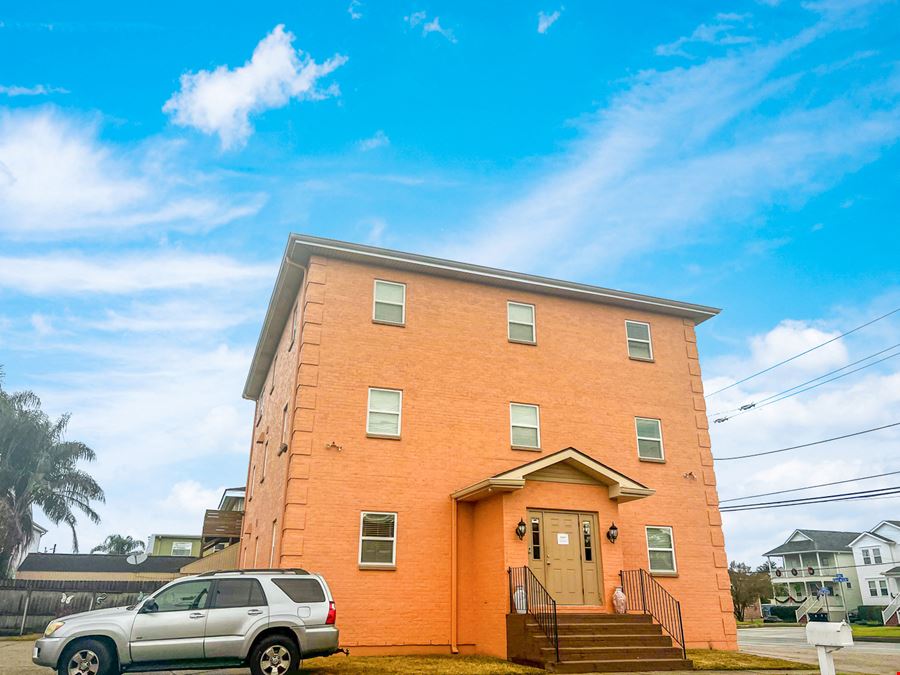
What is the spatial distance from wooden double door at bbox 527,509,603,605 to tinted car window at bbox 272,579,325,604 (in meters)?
5.66

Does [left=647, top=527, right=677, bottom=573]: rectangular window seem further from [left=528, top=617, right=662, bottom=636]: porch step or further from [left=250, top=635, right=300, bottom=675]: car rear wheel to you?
[left=250, top=635, right=300, bottom=675]: car rear wheel

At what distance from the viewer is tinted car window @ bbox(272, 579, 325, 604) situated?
38.2 feet

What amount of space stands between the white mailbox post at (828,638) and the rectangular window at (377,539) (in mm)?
10112

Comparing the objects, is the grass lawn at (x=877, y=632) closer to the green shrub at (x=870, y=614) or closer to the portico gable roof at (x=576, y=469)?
the green shrub at (x=870, y=614)

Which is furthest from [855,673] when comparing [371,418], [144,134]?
[144,134]

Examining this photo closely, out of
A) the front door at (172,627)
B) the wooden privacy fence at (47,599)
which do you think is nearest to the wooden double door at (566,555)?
the front door at (172,627)

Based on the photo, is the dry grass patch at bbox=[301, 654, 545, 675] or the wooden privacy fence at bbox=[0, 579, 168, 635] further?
the wooden privacy fence at bbox=[0, 579, 168, 635]

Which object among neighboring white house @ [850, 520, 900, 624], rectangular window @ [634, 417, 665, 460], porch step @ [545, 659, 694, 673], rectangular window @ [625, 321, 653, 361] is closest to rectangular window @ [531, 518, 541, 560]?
porch step @ [545, 659, 694, 673]

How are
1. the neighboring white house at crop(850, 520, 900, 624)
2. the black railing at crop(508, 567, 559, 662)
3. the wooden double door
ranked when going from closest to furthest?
1. the black railing at crop(508, 567, 559, 662)
2. the wooden double door
3. the neighboring white house at crop(850, 520, 900, 624)

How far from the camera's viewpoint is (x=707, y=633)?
18.2 meters

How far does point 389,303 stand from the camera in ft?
61.2

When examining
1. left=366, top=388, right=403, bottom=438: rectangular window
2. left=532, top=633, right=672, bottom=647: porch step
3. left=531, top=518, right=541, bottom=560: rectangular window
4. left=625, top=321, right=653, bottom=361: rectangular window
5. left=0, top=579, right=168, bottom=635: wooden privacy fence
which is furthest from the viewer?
left=0, top=579, right=168, bottom=635: wooden privacy fence

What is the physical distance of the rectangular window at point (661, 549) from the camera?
60.7 feet

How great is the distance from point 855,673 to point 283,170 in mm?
20216
